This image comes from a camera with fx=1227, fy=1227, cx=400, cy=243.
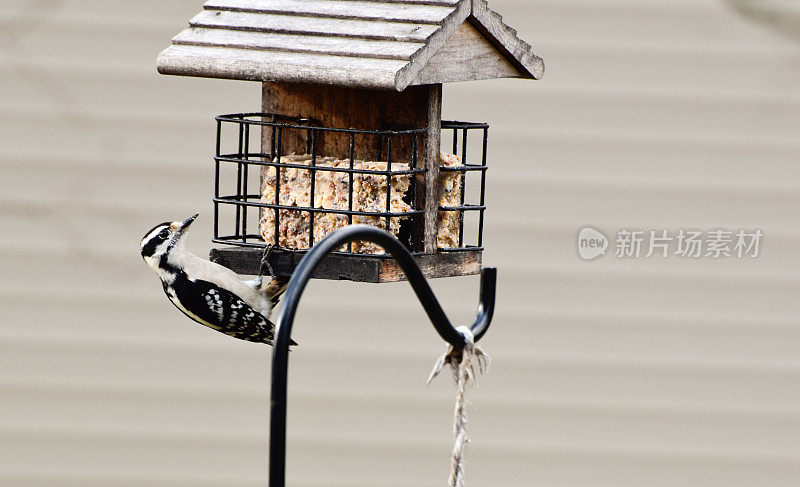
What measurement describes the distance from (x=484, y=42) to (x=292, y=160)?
0.45 meters

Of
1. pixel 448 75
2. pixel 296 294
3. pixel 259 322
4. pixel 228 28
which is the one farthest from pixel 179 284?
pixel 296 294

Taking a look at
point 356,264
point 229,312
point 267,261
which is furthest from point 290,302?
point 229,312

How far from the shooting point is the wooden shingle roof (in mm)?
2191

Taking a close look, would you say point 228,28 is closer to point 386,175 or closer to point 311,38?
point 311,38

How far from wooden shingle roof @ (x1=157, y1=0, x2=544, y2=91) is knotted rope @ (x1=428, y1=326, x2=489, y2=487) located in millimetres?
497

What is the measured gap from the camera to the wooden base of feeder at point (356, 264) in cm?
228

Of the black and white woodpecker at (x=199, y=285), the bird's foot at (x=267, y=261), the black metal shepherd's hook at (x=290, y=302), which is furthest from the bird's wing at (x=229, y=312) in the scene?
the black metal shepherd's hook at (x=290, y=302)

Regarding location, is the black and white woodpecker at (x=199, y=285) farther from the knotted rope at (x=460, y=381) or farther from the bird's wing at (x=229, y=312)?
the knotted rope at (x=460, y=381)

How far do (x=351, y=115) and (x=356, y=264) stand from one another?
36 cm

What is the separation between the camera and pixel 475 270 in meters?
2.56

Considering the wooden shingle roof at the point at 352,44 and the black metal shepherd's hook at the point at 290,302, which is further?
the wooden shingle roof at the point at 352,44

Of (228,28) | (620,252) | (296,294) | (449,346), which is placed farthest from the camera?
(620,252)

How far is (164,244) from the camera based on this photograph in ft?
8.38

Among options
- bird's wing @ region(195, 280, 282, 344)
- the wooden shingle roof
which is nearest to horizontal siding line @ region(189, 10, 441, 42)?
the wooden shingle roof
